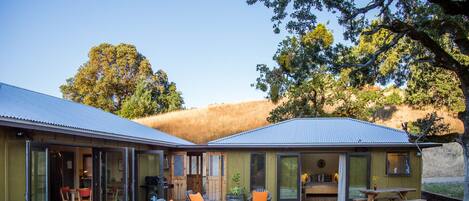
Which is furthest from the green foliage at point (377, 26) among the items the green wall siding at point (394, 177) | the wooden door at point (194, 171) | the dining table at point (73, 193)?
the wooden door at point (194, 171)

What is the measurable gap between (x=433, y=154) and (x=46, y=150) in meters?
24.1

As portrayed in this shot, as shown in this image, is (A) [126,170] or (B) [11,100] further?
(A) [126,170]

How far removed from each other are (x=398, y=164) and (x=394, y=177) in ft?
1.66

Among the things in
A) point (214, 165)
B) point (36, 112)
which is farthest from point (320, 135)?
point (36, 112)

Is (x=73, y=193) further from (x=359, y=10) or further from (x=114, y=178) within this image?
(x=359, y=10)

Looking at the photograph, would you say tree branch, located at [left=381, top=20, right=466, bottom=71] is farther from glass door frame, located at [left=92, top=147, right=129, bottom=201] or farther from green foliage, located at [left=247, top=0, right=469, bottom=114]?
glass door frame, located at [left=92, top=147, right=129, bottom=201]

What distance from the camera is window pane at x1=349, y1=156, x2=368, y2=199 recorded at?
52.4ft

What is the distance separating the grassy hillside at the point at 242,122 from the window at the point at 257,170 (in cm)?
1496

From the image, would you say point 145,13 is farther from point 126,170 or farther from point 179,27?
point 126,170

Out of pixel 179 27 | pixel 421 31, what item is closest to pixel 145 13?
pixel 179 27

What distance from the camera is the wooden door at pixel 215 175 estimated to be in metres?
17.0

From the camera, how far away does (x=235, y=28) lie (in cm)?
2303

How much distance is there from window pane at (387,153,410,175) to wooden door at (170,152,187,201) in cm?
769

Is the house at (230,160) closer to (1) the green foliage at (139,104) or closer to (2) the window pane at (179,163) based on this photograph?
(2) the window pane at (179,163)
